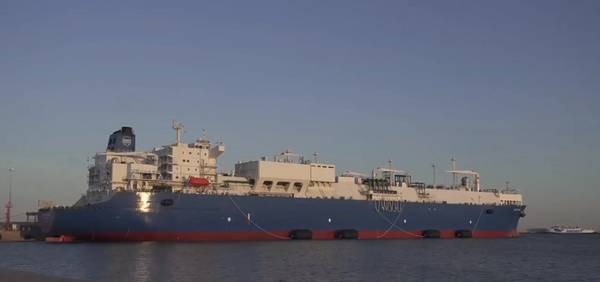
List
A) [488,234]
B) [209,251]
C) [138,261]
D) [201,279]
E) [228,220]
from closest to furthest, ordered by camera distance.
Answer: [201,279], [138,261], [209,251], [228,220], [488,234]

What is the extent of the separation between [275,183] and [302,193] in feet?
9.12

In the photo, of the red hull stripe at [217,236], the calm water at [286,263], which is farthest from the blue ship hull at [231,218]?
the calm water at [286,263]

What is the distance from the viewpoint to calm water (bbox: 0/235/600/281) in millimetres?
27125

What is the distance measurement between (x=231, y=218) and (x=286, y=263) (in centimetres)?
1638

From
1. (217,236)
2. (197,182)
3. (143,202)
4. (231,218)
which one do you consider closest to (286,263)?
(217,236)

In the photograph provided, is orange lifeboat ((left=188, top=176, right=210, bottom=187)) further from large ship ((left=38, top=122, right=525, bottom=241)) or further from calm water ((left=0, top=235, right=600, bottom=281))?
calm water ((left=0, top=235, right=600, bottom=281))

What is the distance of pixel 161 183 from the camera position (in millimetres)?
47719

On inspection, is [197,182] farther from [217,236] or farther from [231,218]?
[217,236]

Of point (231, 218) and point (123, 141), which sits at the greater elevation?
point (123, 141)

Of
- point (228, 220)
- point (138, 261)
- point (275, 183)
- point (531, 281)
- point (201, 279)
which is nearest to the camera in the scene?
point (201, 279)

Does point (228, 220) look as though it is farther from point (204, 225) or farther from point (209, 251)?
point (209, 251)

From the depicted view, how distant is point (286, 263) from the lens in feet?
105

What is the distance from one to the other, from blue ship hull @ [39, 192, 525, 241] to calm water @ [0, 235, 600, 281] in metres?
2.37

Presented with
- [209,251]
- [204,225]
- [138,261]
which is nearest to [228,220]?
[204,225]
